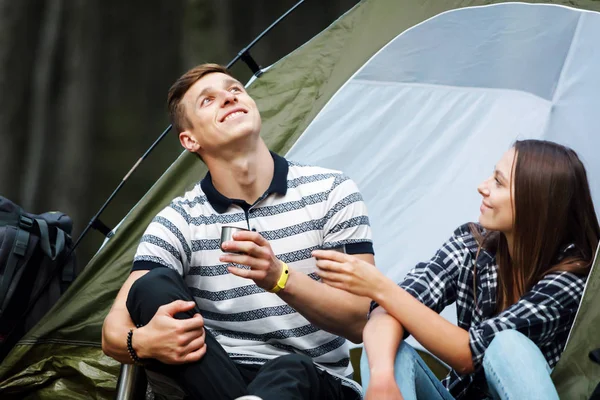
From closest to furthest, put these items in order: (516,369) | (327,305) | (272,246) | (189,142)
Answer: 1. (516,369)
2. (327,305)
3. (272,246)
4. (189,142)

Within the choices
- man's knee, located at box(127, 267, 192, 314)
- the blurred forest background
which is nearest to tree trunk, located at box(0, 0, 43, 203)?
the blurred forest background

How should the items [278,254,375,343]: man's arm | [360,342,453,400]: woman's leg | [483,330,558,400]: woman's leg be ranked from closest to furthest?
[483,330,558,400]: woman's leg
[360,342,453,400]: woman's leg
[278,254,375,343]: man's arm

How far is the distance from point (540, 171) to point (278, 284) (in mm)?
562

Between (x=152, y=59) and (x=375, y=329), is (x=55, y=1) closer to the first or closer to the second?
(x=152, y=59)

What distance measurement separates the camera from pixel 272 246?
1.77m

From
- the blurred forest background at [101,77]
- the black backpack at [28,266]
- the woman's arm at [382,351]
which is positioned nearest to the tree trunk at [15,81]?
the blurred forest background at [101,77]

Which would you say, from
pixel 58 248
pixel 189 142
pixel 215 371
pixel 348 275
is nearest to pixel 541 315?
pixel 348 275

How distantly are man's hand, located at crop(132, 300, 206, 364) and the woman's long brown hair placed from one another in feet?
1.99

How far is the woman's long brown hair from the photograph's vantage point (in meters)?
1.66

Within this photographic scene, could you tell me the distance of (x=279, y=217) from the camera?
1.80 meters

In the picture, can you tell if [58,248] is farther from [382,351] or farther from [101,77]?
[382,351]

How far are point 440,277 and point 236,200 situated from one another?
460 millimetres

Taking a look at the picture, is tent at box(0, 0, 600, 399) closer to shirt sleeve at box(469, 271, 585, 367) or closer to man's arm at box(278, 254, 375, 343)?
man's arm at box(278, 254, 375, 343)

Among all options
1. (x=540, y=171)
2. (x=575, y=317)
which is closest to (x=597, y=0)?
(x=540, y=171)
